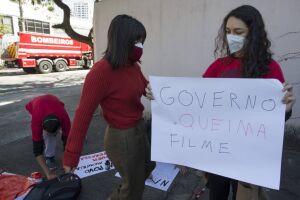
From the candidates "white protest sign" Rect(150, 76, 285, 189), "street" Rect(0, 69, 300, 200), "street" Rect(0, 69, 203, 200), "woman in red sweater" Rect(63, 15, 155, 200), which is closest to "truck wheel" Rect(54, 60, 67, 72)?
"street" Rect(0, 69, 203, 200)

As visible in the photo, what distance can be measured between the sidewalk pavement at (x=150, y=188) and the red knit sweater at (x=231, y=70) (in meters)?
1.37

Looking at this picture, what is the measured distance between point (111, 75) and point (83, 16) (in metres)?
32.1

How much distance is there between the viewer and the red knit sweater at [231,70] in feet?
5.64

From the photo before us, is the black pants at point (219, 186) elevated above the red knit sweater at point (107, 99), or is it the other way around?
the red knit sweater at point (107, 99)

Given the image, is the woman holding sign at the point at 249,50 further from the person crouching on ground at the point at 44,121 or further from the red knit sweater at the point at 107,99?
the person crouching on ground at the point at 44,121

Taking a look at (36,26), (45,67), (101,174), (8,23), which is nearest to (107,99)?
(101,174)

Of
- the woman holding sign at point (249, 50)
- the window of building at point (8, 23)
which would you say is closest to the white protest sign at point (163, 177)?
the woman holding sign at point (249, 50)

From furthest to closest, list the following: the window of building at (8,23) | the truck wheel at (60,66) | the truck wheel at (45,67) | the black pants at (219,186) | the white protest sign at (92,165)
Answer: the window of building at (8,23), the truck wheel at (60,66), the truck wheel at (45,67), the white protest sign at (92,165), the black pants at (219,186)

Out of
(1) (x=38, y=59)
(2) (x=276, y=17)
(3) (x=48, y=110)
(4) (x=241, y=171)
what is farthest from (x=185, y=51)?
(1) (x=38, y=59)

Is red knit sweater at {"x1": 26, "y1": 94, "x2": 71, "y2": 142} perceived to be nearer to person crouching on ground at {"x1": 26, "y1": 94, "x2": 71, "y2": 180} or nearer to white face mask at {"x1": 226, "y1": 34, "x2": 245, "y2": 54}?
person crouching on ground at {"x1": 26, "y1": 94, "x2": 71, "y2": 180}

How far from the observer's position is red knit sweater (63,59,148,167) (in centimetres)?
180

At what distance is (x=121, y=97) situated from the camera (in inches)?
75.0

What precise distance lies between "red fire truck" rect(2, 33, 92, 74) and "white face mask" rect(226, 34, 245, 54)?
1758 centimetres

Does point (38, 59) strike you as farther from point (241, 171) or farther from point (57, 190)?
point (241, 171)
